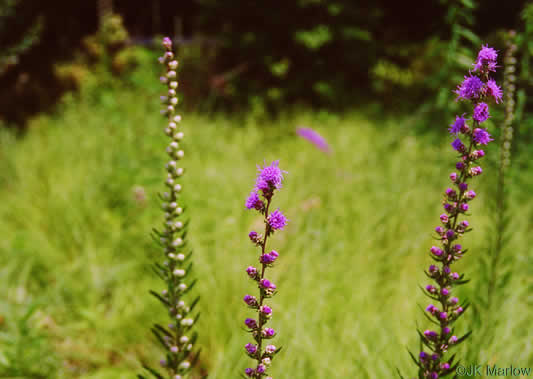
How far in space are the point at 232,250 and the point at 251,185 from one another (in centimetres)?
97

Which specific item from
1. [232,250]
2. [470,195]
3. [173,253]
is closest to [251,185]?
[232,250]

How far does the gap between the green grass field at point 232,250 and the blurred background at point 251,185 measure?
0.02m

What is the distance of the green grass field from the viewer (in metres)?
2.36

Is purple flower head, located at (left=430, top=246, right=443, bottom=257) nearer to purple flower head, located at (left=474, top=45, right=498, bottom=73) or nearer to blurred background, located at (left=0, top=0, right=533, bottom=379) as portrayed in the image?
purple flower head, located at (left=474, top=45, right=498, bottom=73)

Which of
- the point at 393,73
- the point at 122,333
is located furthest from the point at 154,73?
the point at 122,333

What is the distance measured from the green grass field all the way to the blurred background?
0.02m

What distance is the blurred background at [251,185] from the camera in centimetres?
245

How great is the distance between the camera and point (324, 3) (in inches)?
256

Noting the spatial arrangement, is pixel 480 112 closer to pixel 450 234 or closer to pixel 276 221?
pixel 450 234

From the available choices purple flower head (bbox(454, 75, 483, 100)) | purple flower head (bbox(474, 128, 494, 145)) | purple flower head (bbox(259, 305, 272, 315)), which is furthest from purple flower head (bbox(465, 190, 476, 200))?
purple flower head (bbox(259, 305, 272, 315))

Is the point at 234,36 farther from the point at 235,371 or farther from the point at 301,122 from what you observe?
the point at 235,371

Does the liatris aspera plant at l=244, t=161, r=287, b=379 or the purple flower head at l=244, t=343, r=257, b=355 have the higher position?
the liatris aspera plant at l=244, t=161, r=287, b=379

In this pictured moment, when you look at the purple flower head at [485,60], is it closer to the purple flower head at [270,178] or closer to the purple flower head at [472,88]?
the purple flower head at [472,88]

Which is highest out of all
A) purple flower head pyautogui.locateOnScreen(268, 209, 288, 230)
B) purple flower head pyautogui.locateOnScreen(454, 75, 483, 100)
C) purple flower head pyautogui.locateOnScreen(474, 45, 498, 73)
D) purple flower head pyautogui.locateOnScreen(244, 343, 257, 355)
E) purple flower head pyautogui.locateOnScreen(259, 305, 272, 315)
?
purple flower head pyautogui.locateOnScreen(474, 45, 498, 73)
